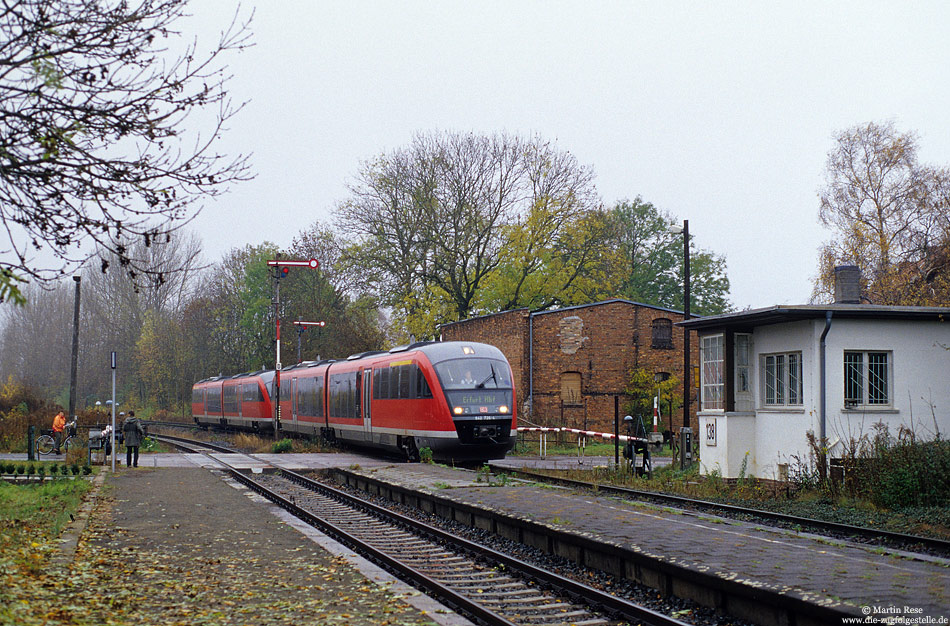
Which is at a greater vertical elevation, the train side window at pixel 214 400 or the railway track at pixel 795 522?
the train side window at pixel 214 400


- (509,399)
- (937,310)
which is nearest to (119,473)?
(509,399)

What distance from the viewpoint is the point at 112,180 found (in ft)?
25.5

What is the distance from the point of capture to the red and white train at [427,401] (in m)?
22.6

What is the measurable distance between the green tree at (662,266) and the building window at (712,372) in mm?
43456

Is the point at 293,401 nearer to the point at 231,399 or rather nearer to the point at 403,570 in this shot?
the point at 231,399

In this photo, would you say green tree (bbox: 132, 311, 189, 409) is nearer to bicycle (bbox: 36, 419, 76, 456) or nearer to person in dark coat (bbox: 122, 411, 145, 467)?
bicycle (bbox: 36, 419, 76, 456)

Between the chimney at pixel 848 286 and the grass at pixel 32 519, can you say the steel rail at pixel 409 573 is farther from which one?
the chimney at pixel 848 286

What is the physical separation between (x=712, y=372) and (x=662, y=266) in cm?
4740

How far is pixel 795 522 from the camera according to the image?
43.3 feet

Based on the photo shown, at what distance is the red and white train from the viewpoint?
22.6 m

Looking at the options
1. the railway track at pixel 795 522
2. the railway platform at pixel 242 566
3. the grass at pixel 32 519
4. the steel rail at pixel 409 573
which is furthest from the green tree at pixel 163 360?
the steel rail at pixel 409 573

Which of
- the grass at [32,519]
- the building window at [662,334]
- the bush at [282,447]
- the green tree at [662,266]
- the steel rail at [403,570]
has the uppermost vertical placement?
the green tree at [662,266]

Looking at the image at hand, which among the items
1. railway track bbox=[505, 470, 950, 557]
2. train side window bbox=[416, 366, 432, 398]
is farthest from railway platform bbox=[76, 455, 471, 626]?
train side window bbox=[416, 366, 432, 398]

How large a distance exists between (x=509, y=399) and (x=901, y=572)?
15.2m
